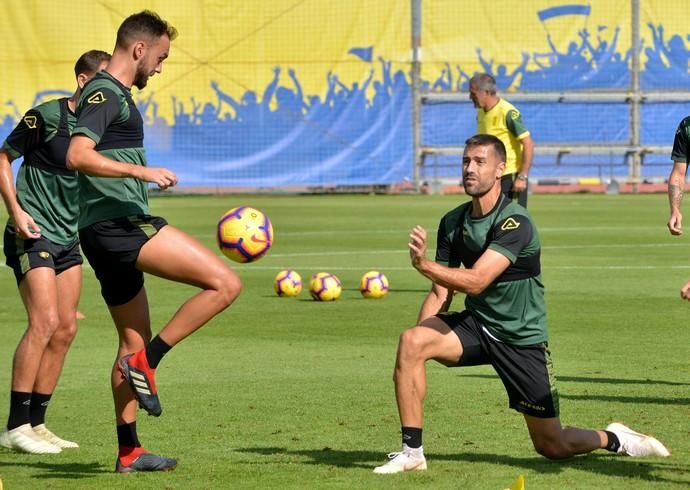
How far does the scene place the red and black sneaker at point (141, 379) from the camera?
23.6 feet

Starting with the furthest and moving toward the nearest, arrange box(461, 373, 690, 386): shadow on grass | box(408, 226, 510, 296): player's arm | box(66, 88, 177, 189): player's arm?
box(461, 373, 690, 386): shadow on grass, box(408, 226, 510, 296): player's arm, box(66, 88, 177, 189): player's arm

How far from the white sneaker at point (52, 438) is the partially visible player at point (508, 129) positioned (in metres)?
8.37

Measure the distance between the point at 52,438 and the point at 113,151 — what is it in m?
2.15

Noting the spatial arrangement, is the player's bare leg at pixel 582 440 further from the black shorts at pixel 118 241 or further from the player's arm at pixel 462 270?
the black shorts at pixel 118 241

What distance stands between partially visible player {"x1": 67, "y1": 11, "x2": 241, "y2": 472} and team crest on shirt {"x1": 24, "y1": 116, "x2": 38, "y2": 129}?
1266mm

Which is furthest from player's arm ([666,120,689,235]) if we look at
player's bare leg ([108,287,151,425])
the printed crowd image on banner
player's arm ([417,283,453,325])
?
the printed crowd image on banner

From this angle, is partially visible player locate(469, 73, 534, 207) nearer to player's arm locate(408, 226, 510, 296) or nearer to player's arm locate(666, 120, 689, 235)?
player's arm locate(666, 120, 689, 235)

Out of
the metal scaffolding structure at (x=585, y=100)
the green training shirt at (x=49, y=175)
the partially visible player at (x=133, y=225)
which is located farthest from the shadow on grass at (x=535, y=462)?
the metal scaffolding structure at (x=585, y=100)

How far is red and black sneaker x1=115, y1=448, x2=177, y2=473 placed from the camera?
303 inches

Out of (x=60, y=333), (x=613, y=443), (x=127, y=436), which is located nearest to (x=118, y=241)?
(x=127, y=436)

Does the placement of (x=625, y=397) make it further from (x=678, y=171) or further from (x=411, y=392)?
(x=411, y=392)

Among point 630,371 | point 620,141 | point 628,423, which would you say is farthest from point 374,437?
point 620,141

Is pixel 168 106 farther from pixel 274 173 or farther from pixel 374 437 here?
pixel 374 437

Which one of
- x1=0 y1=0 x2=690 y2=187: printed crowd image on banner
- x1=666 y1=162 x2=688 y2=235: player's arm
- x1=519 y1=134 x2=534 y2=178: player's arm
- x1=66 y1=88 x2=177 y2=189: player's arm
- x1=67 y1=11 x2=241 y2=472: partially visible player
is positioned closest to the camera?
x1=66 y1=88 x2=177 y2=189: player's arm
